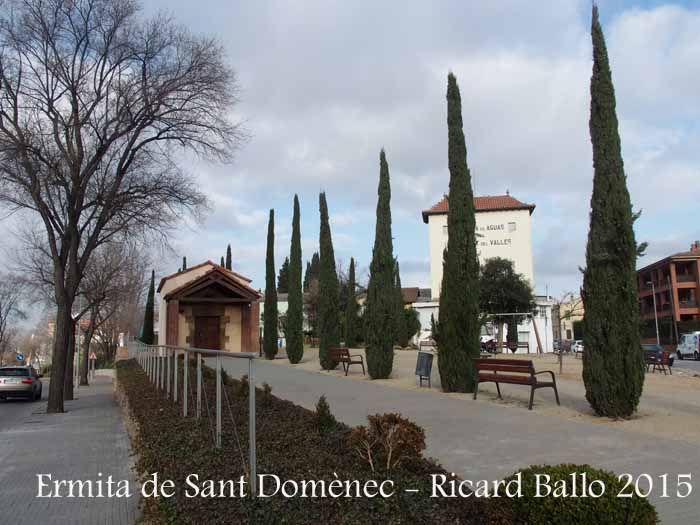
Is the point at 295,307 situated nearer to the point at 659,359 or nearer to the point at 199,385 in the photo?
the point at 659,359

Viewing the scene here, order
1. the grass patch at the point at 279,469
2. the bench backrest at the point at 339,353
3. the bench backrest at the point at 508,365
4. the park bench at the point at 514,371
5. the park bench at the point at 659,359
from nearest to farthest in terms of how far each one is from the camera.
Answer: the grass patch at the point at 279,469, the park bench at the point at 514,371, the bench backrest at the point at 508,365, the bench backrest at the point at 339,353, the park bench at the point at 659,359

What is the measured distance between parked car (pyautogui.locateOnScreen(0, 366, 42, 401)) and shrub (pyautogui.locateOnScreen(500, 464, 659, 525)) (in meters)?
23.0

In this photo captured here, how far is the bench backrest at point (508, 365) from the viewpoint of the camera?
10648 millimetres

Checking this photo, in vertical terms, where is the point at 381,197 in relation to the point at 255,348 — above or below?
above

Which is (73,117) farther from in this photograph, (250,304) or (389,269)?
(250,304)

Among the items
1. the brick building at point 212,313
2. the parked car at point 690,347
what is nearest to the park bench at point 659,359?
the brick building at point 212,313

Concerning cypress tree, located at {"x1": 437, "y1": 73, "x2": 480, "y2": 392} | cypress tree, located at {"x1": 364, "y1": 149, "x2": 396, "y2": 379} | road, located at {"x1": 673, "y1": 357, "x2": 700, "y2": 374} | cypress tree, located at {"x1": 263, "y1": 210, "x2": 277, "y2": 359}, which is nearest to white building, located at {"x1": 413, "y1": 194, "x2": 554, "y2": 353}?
road, located at {"x1": 673, "y1": 357, "x2": 700, "y2": 374}

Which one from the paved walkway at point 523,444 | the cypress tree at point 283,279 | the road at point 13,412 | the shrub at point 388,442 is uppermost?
the cypress tree at point 283,279

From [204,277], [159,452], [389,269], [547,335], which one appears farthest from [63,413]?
[547,335]

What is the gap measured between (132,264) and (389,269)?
21.2 m

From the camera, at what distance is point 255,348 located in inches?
1441

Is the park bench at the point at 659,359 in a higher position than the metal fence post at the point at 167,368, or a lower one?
lower

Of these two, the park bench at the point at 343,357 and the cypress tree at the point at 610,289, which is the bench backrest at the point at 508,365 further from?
the park bench at the point at 343,357

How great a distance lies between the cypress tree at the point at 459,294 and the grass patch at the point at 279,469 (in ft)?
19.3
